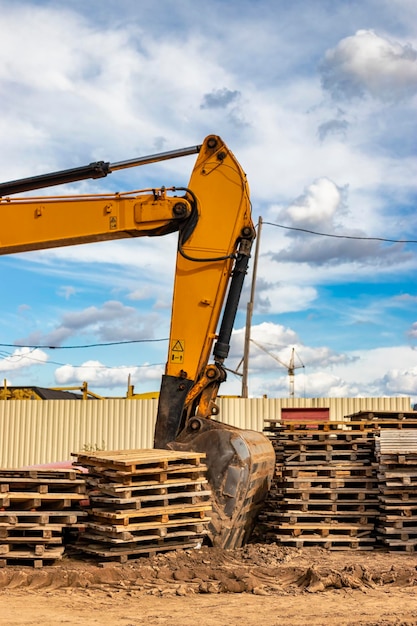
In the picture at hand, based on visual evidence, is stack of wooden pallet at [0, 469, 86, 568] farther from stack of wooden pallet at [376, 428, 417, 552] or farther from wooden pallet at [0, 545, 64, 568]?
stack of wooden pallet at [376, 428, 417, 552]

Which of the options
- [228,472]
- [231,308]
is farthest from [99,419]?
[228,472]

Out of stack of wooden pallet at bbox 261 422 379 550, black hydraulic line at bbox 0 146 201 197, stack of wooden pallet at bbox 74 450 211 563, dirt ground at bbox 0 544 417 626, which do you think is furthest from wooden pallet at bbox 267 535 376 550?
black hydraulic line at bbox 0 146 201 197

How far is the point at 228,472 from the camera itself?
1100cm

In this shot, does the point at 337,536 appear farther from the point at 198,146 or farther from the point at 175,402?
the point at 198,146

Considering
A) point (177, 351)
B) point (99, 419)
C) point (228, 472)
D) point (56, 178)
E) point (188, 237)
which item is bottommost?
point (228, 472)

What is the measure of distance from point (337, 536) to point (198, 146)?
6.53 metres

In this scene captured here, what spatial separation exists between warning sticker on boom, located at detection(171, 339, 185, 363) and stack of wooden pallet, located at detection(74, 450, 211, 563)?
68.3 inches

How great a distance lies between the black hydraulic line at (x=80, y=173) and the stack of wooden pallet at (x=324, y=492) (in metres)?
4.91

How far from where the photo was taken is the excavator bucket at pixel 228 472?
1091 cm

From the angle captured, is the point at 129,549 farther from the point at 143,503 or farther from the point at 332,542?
the point at 332,542

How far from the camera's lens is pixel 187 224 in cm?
1218

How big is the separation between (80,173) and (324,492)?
6.30 meters

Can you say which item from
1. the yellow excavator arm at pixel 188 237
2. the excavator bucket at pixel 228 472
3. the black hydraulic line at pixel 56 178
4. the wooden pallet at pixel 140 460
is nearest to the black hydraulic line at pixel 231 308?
the yellow excavator arm at pixel 188 237

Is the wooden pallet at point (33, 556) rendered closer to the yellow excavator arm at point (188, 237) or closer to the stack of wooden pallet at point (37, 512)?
the stack of wooden pallet at point (37, 512)
